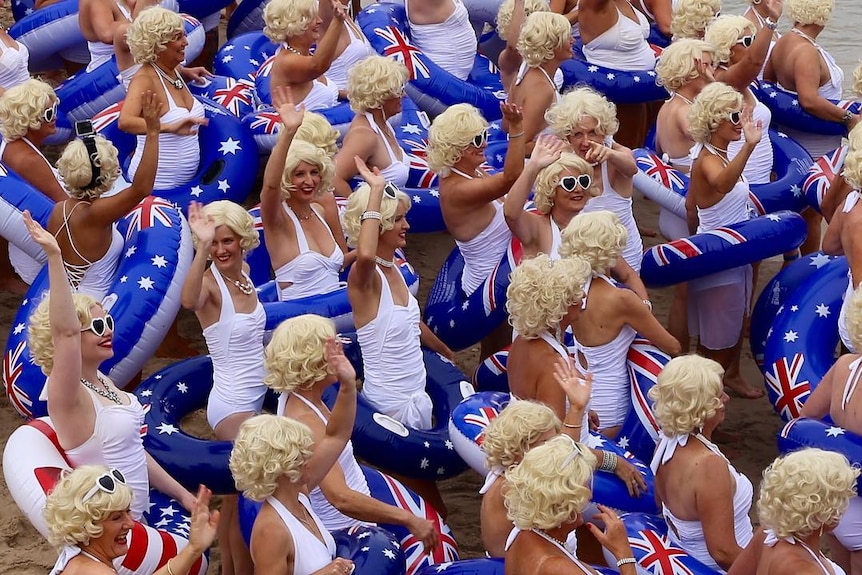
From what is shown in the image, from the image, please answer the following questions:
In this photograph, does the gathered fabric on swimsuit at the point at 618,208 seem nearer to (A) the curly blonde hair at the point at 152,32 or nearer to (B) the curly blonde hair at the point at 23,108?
(A) the curly blonde hair at the point at 152,32

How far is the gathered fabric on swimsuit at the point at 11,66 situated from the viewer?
29.2ft

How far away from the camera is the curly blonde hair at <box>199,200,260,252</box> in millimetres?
6258

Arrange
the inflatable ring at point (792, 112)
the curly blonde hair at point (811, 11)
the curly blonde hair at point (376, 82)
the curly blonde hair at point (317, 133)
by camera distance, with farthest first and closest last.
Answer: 1. the inflatable ring at point (792, 112)
2. the curly blonde hair at point (811, 11)
3. the curly blonde hair at point (376, 82)
4. the curly blonde hair at point (317, 133)

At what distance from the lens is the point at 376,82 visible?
764cm

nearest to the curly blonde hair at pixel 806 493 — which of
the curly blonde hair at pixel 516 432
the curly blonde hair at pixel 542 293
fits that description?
the curly blonde hair at pixel 516 432

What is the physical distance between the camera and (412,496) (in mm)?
6047

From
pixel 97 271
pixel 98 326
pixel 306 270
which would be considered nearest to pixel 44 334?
pixel 98 326

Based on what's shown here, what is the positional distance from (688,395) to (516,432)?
2.41 feet

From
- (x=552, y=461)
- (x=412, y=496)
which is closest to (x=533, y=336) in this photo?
(x=412, y=496)

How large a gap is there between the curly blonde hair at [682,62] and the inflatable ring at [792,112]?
151cm

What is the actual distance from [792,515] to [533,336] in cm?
164

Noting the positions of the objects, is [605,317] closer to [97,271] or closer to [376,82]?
[376,82]

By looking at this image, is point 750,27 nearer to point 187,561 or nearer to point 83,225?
point 83,225

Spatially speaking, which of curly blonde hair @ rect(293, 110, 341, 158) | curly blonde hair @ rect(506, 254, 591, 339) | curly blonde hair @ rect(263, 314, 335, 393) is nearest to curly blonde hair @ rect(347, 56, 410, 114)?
curly blonde hair @ rect(293, 110, 341, 158)
